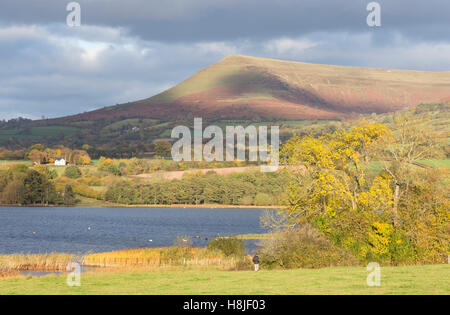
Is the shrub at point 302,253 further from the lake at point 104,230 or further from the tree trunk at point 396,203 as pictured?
the lake at point 104,230

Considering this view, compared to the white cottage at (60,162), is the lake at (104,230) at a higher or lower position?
lower

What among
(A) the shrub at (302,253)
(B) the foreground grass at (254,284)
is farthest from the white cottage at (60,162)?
(B) the foreground grass at (254,284)

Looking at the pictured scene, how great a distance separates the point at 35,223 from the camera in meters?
83.8

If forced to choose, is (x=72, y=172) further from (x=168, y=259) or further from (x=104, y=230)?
(x=168, y=259)

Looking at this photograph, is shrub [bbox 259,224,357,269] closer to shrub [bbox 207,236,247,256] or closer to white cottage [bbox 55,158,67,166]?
shrub [bbox 207,236,247,256]

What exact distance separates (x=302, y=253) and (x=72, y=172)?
117m

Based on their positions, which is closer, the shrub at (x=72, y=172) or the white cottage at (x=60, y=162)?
the shrub at (x=72, y=172)

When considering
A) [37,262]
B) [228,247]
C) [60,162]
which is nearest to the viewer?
[37,262]

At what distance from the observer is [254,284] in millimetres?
21234

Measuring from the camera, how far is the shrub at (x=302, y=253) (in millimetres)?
30125

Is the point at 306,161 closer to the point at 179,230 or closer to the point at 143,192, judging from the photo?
the point at 179,230

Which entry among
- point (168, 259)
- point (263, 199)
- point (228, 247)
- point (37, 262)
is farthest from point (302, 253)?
point (263, 199)

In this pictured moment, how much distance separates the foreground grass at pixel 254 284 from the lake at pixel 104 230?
84.0 ft

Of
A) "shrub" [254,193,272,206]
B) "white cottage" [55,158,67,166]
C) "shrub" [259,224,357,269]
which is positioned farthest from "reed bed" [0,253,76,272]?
"white cottage" [55,158,67,166]
